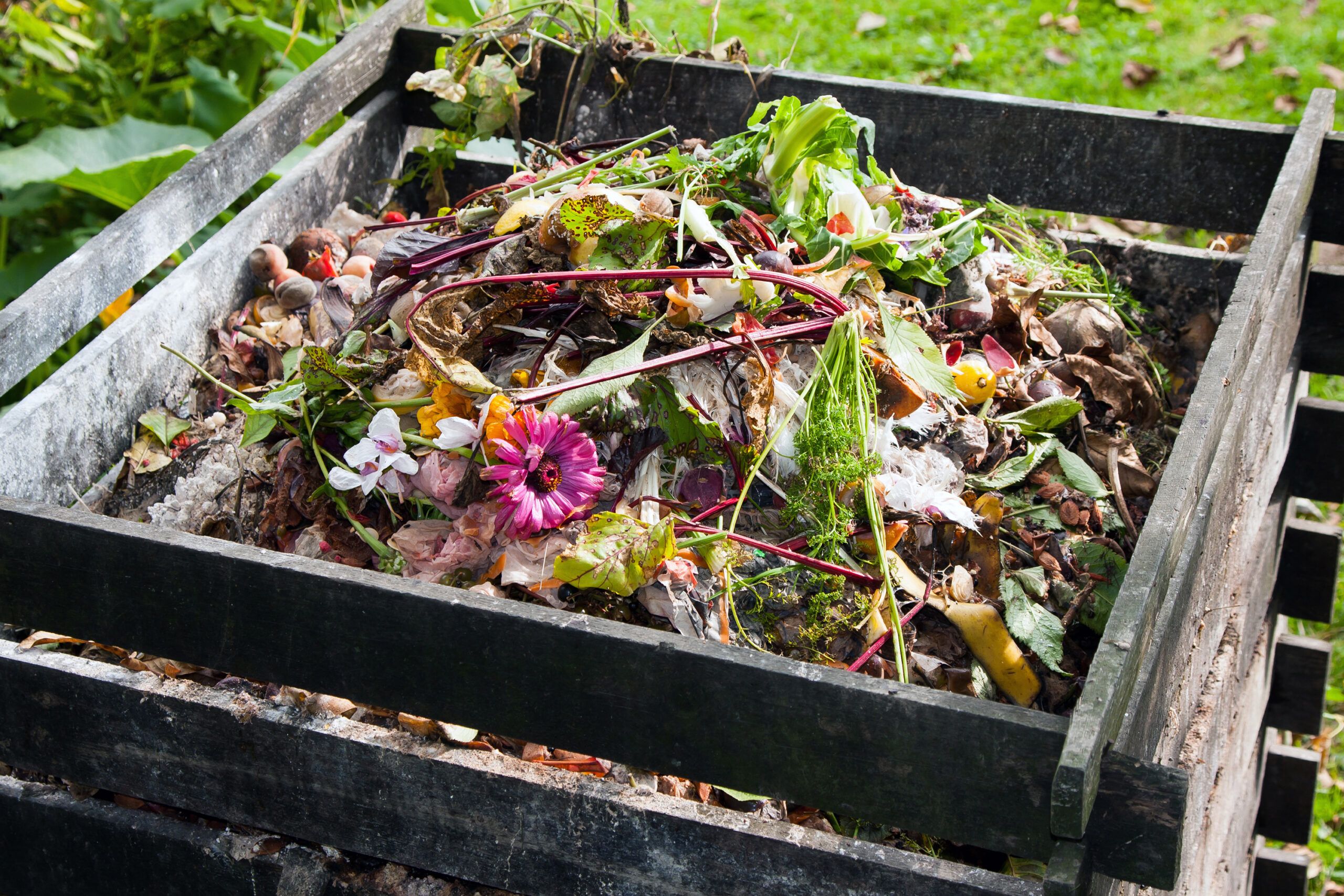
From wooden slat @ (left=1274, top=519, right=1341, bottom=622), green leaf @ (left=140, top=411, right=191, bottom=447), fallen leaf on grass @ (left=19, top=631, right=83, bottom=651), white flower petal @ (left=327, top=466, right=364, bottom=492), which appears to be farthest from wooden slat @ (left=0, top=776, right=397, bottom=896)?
wooden slat @ (left=1274, top=519, right=1341, bottom=622)

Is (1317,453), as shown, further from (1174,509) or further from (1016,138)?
(1174,509)

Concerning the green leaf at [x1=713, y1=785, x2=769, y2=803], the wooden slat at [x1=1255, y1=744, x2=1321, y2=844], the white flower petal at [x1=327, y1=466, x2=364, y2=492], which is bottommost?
the wooden slat at [x1=1255, y1=744, x2=1321, y2=844]

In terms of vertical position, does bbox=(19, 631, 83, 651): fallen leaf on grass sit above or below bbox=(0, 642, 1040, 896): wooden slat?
below

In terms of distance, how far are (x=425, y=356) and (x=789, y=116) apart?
744mm

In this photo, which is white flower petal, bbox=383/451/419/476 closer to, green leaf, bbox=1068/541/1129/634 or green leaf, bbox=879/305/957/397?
green leaf, bbox=879/305/957/397

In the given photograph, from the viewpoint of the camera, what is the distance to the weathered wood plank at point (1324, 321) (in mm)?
2489

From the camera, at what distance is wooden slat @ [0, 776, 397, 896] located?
1622mm

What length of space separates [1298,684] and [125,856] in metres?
2.87

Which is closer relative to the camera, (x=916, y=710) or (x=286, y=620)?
(x=916, y=710)

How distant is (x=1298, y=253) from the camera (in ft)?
7.54

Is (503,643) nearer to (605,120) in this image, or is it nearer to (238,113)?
(605,120)

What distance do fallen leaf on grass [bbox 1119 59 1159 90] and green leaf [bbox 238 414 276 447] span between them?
403 cm

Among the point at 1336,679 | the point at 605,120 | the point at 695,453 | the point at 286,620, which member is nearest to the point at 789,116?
the point at 695,453

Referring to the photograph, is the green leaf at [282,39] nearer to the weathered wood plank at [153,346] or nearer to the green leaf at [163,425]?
the weathered wood plank at [153,346]
